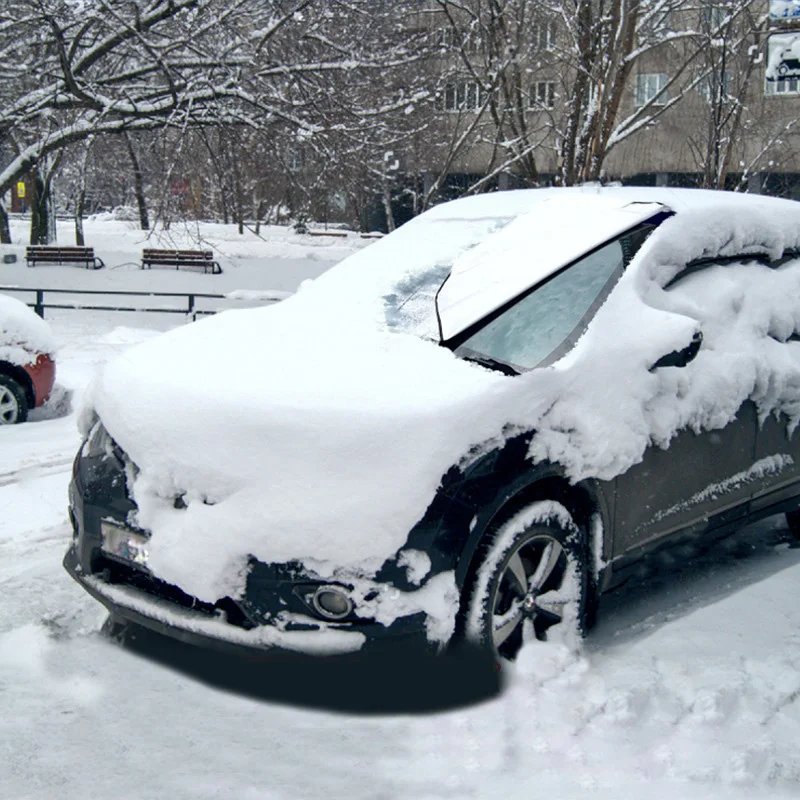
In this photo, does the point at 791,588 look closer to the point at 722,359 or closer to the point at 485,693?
the point at 722,359

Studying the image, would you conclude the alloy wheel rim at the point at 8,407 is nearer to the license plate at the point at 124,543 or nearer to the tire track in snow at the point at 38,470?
the tire track in snow at the point at 38,470

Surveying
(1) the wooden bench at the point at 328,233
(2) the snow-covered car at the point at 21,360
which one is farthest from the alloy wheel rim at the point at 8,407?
(1) the wooden bench at the point at 328,233

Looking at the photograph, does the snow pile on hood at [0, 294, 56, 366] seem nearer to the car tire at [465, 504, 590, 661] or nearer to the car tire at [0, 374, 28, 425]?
the car tire at [0, 374, 28, 425]

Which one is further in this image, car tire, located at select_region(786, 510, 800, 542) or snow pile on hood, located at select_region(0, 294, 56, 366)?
snow pile on hood, located at select_region(0, 294, 56, 366)


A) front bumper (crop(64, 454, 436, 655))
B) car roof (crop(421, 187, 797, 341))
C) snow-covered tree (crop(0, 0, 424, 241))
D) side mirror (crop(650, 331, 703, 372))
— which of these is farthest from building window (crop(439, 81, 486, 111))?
front bumper (crop(64, 454, 436, 655))

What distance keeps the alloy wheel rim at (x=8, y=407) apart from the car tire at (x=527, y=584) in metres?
5.87

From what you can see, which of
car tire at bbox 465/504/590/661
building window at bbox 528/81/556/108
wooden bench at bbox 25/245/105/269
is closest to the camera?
car tire at bbox 465/504/590/661

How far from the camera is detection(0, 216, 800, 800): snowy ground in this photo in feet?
9.90

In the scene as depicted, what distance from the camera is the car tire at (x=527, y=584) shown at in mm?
3357

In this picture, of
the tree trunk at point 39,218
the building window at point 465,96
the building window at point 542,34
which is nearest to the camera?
the building window at point 465,96

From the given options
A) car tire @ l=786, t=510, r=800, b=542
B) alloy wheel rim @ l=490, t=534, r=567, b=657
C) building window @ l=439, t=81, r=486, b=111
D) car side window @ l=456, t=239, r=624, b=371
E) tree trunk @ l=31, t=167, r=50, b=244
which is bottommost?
tree trunk @ l=31, t=167, r=50, b=244

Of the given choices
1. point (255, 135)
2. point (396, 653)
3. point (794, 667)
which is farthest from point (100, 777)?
point (255, 135)

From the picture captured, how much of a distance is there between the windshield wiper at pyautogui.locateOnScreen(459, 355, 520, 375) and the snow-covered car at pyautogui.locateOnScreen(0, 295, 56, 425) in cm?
546

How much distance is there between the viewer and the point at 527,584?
3.58 m
